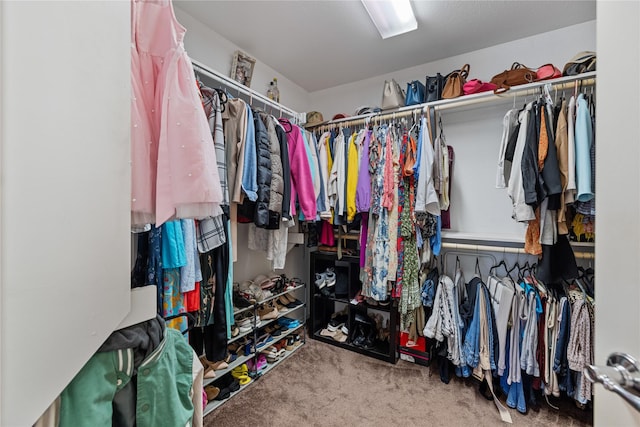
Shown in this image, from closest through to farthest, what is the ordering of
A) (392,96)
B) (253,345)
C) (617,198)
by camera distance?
(617,198)
(253,345)
(392,96)

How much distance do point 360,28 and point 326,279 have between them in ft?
6.90

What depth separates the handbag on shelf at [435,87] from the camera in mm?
2059

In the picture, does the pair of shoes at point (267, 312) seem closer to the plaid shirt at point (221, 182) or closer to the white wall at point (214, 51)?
the plaid shirt at point (221, 182)

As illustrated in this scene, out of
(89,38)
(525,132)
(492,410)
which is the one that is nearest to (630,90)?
(89,38)

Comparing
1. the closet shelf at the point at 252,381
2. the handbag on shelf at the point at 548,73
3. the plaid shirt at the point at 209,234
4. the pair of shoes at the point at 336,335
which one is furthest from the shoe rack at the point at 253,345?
the handbag on shelf at the point at 548,73

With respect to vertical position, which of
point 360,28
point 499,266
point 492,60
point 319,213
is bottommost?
point 499,266

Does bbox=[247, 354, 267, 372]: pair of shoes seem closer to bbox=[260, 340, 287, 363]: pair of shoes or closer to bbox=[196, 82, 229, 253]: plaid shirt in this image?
bbox=[260, 340, 287, 363]: pair of shoes

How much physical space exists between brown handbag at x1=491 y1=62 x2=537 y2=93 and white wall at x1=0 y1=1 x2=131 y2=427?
2134 mm

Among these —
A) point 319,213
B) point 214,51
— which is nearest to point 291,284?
point 319,213

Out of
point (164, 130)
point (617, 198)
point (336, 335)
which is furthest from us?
point (336, 335)

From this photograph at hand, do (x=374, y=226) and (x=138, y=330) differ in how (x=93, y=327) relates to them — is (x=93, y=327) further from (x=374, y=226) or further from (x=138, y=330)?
(x=374, y=226)

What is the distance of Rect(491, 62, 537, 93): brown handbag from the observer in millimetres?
1733

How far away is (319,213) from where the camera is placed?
2.13m

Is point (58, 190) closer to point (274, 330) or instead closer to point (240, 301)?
point (240, 301)
